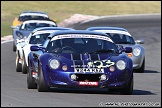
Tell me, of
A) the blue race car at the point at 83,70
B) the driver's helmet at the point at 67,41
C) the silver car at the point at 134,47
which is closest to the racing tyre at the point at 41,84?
the blue race car at the point at 83,70

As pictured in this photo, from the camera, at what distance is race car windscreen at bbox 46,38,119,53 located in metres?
13.2

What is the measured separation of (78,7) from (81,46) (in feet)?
150

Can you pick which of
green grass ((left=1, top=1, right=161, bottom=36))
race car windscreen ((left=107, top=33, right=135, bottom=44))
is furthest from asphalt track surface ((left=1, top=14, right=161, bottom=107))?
green grass ((left=1, top=1, right=161, bottom=36))

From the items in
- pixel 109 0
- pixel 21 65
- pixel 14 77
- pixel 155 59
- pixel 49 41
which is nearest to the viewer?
pixel 49 41

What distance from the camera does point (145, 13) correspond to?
5831cm

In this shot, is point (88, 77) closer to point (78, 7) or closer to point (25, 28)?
point (25, 28)

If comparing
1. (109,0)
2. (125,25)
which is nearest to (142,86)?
(125,25)

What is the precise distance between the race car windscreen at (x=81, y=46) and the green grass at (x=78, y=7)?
34.3 meters

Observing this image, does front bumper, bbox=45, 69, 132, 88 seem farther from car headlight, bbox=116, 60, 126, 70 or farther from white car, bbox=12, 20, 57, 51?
white car, bbox=12, 20, 57, 51

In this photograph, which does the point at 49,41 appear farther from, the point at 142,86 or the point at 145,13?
the point at 145,13

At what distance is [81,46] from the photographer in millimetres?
13492

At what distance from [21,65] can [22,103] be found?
26.2 feet

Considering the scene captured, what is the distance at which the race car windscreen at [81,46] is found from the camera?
1320cm

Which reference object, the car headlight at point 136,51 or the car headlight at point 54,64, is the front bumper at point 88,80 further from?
the car headlight at point 136,51
